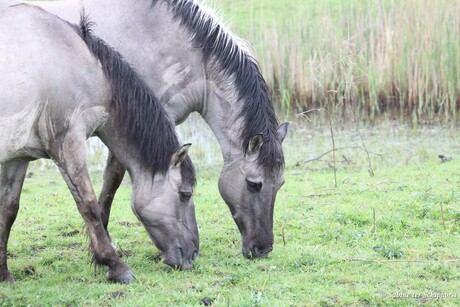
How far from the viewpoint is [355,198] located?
7.46 m

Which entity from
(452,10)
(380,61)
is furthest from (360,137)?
(452,10)

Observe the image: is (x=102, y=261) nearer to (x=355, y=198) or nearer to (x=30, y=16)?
(x=30, y=16)

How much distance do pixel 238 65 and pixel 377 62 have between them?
17.6 ft

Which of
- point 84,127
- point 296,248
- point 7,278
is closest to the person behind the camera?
point 84,127

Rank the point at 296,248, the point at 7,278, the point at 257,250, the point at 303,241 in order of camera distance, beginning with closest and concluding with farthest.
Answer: the point at 7,278, the point at 257,250, the point at 296,248, the point at 303,241

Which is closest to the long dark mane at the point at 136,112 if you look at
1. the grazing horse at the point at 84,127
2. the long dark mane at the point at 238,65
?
the grazing horse at the point at 84,127

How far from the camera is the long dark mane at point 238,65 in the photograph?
5.93 meters

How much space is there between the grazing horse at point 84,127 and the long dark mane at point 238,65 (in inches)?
28.8

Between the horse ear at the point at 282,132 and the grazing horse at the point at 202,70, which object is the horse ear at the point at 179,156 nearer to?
the grazing horse at the point at 202,70

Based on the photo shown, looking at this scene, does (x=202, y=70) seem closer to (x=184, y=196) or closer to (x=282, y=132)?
(x=282, y=132)

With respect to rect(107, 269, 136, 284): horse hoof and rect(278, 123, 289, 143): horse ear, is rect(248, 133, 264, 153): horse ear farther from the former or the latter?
rect(107, 269, 136, 284): horse hoof

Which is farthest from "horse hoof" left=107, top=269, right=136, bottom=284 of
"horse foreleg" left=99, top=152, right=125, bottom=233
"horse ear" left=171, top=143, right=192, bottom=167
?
"horse foreleg" left=99, top=152, right=125, bottom=233

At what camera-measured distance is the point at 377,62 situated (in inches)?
432

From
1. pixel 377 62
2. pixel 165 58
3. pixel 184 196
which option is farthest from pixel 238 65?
pixel 377 62
